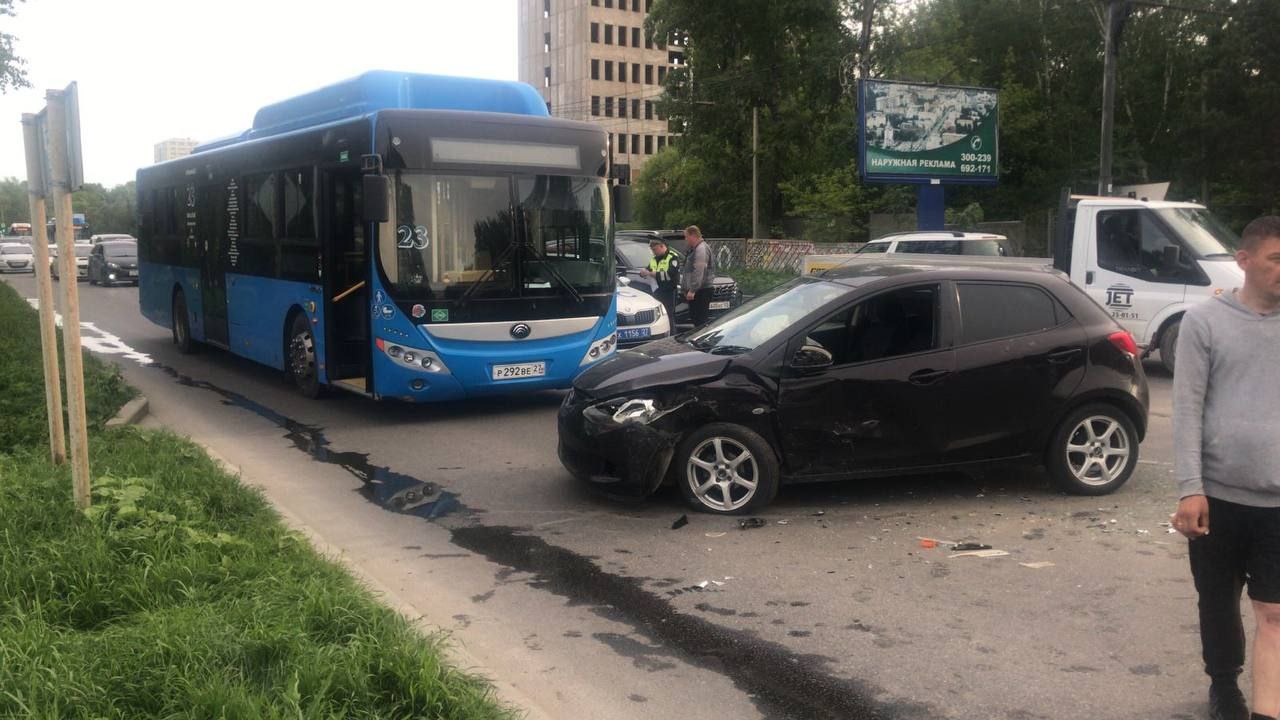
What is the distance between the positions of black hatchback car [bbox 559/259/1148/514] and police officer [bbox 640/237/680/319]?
32.3 feet

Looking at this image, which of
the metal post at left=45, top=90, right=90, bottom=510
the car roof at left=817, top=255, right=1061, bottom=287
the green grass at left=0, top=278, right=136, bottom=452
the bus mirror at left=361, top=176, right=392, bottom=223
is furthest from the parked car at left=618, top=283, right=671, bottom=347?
the metal post at left=45, top=90, right=90, bottom=510

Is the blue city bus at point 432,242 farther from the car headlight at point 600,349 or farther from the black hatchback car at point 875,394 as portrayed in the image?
the black hatchback car at point 875,394

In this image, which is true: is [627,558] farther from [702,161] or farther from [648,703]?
[702,161]

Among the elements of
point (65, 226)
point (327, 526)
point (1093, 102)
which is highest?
point (1093, 102)

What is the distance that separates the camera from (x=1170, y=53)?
178ft

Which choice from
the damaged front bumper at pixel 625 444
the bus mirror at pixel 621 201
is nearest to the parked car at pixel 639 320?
the bus mirror at pixel 621 201

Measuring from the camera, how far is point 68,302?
5977mm

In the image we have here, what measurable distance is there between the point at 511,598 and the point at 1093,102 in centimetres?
5509

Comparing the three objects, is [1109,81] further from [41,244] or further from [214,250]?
[41,244]

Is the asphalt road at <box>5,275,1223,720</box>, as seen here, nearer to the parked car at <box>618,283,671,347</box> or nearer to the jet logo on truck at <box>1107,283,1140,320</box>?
the jet logo on truck at <box>1107,283,1140,320</box>

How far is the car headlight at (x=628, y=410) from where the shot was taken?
7.42 meters

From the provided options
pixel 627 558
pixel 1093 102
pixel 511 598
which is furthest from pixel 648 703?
pixel 1093 102

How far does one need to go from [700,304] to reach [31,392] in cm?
842

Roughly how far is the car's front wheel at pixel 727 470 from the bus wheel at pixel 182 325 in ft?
38.9
